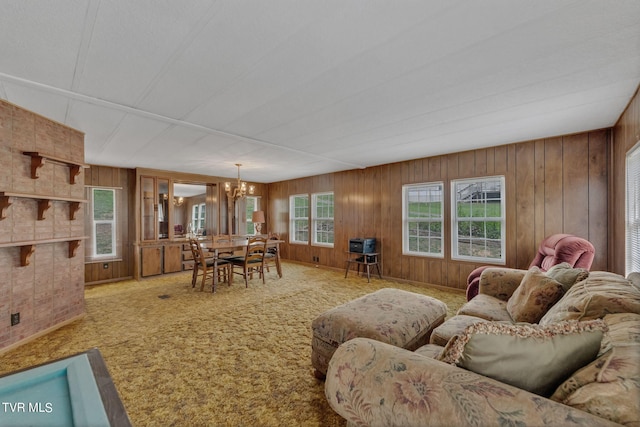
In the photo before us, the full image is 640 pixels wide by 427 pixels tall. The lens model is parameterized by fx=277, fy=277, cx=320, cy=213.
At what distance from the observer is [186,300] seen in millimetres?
4191

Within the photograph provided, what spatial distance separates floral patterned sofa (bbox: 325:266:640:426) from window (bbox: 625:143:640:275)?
1828 mm

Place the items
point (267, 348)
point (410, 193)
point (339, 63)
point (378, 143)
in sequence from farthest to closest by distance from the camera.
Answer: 1. point (410, 193)
2. point (378, 143)
3. point (267, 348)
4. point (339, 63)

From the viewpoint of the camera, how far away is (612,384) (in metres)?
0.82

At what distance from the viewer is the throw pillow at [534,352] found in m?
0.96

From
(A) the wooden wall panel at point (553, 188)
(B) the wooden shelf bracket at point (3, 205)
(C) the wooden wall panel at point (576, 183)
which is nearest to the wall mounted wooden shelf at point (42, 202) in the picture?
(B) the wooden shelf bracket at point (3, 205)

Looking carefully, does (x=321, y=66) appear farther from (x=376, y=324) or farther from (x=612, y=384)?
(x=612, y=384)

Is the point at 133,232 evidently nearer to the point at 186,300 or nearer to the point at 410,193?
the point at 186,300

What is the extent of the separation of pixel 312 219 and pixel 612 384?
6.46m

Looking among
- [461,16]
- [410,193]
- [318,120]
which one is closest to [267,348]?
[318,120]

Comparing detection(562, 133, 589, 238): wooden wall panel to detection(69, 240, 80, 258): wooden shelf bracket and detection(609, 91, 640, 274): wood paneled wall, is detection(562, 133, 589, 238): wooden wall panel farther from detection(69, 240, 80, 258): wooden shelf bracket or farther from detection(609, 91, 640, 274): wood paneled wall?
detection(69, 240, 80, 258): wooden shelf bracket

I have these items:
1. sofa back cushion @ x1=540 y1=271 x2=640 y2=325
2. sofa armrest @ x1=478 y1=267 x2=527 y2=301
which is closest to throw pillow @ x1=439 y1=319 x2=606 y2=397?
sofa back cushion @ x1=540 y1=271 x2=640 y2=325

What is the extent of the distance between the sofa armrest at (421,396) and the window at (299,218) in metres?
6.20

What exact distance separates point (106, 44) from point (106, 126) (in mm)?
1894

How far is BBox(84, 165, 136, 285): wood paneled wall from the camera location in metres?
5.41
